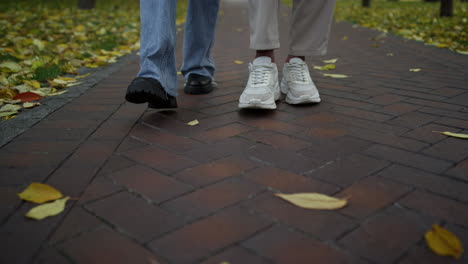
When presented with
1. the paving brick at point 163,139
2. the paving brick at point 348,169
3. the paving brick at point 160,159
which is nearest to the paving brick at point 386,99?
the paving brick at point 348,169

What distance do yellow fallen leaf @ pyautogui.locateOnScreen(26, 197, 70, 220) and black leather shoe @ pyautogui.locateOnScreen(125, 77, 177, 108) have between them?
0.80 meters

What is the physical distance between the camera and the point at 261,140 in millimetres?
1907

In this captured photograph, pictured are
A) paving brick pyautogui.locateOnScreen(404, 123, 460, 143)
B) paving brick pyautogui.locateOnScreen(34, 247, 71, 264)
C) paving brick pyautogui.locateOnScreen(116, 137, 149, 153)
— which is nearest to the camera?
paving brick pyautogui.locateOnScreen(34, 247, 71, 264)

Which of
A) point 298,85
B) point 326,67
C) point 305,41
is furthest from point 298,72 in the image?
point 326,67

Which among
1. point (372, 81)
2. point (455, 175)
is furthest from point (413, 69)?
point (455, 175)

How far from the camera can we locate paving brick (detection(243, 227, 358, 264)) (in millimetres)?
1070

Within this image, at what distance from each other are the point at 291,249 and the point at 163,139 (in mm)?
1001

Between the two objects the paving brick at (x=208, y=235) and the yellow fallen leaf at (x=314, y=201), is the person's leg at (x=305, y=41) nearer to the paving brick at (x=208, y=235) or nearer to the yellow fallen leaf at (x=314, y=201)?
the yellow fallen leaf at (x=314, y=201)

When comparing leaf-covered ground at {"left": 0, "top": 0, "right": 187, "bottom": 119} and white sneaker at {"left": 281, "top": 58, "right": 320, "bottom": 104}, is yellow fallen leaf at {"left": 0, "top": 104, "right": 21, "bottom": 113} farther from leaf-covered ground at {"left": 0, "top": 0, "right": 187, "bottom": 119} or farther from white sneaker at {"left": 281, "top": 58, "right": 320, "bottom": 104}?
white sneaker at {"left": 281, "top": 58, "right": 320, "bottom": 104}

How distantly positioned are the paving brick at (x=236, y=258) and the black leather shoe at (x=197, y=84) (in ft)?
5.86

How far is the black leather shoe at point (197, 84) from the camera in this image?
9.09 feet

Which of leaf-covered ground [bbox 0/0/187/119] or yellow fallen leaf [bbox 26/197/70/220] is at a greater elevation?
leaf-covered ground [bbox 0/0/187/119]

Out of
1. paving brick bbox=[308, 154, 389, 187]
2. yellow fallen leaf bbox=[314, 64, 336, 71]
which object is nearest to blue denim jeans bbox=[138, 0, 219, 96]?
paving brick bbox=[308, 154, 389, 187]

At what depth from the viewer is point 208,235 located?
1174mm
